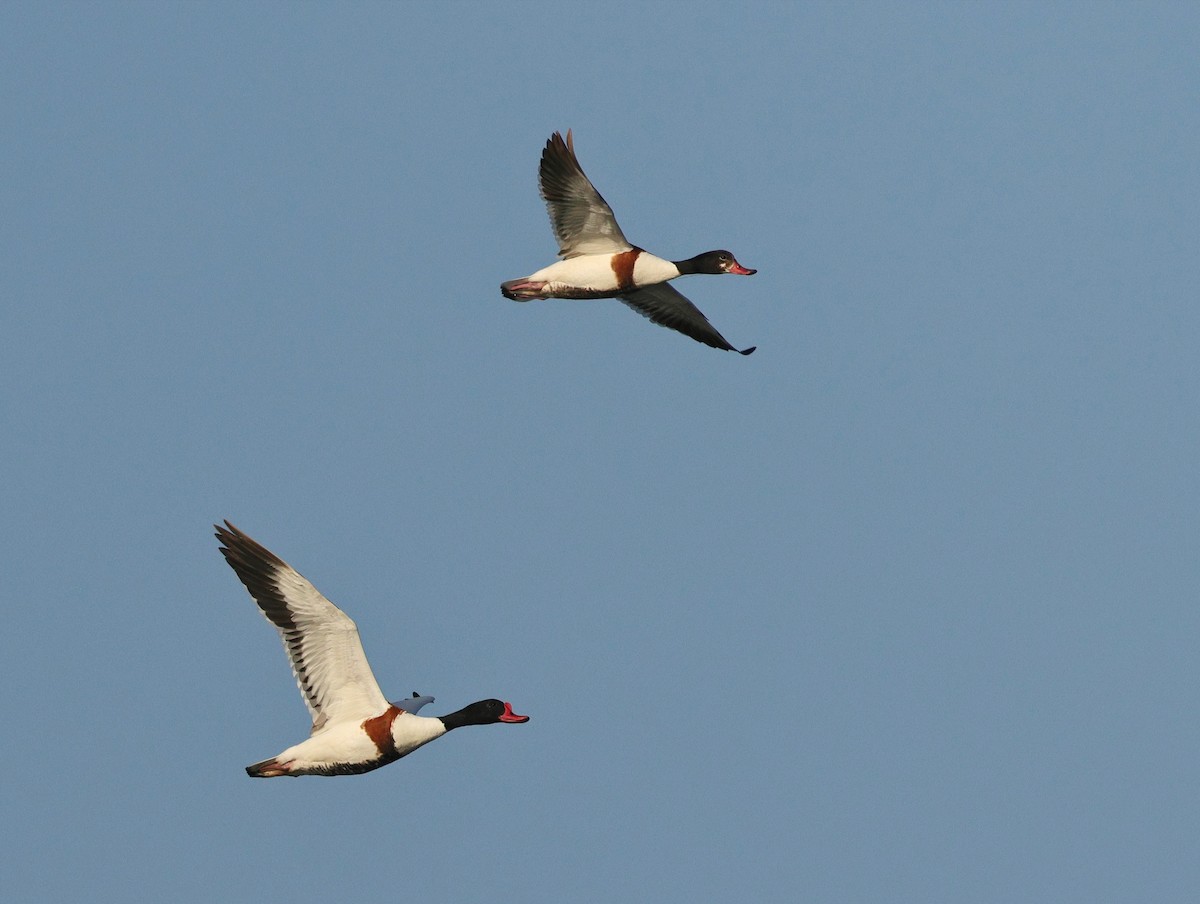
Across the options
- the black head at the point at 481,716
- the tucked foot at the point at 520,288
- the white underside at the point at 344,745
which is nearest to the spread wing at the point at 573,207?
the tucked foot at the point at 520,288

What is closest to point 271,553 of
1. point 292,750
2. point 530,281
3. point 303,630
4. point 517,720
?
point 303,630

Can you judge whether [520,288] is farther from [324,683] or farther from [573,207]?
[324,683]

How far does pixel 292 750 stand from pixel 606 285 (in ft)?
25.1

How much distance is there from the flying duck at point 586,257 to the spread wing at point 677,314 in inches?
58.7

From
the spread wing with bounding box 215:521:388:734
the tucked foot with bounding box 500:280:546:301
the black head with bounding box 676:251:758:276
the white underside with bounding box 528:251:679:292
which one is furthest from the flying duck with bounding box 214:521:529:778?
the black head with bounding box 676:251:758:276

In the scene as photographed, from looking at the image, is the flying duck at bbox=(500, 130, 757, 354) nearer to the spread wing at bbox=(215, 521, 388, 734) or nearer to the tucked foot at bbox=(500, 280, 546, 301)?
the tucked foot at bbox=(500, 280, 546, 301)

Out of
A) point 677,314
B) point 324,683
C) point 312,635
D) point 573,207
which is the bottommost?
point 324,683

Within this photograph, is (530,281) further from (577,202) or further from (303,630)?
(303,630)

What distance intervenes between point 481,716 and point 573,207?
694 centimetres

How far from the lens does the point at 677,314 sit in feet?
83.7

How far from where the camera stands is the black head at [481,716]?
19812mm

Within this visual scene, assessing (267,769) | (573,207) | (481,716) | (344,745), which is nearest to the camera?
(267,769)

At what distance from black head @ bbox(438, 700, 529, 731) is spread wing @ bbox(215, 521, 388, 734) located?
2.81 ft

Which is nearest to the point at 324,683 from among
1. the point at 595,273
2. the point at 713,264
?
the point at 595,273
